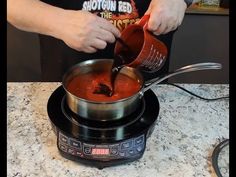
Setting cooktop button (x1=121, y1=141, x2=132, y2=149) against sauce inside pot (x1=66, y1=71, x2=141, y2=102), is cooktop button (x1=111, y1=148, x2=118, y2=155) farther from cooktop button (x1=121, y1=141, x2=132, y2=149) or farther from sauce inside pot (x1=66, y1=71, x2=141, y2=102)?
sauce inside pot (x1=66, y1=71, x2=141, y2=102)

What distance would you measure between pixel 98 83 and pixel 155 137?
20 centimetres

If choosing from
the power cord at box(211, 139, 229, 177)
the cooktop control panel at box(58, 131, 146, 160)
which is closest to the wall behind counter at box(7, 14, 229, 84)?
the power cord at box(211, 139, 229, 177)

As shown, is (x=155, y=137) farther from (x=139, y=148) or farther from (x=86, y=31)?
(x=86, y=31)

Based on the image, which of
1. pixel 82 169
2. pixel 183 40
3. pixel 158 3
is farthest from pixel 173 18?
pixel 183 40

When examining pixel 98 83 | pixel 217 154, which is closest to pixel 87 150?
pixel 98 83

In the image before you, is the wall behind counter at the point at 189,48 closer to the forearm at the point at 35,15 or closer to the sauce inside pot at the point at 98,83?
the forearm at the point at 35,15

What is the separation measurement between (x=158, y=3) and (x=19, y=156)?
0.54 meters

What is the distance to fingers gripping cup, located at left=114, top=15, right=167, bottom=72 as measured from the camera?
90 cm

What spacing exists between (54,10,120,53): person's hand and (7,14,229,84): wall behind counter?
100 centimetres

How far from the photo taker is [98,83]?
956mm

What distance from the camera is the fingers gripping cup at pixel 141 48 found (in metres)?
0.90

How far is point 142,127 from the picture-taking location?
872 mm

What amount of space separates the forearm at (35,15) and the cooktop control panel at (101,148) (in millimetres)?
331
